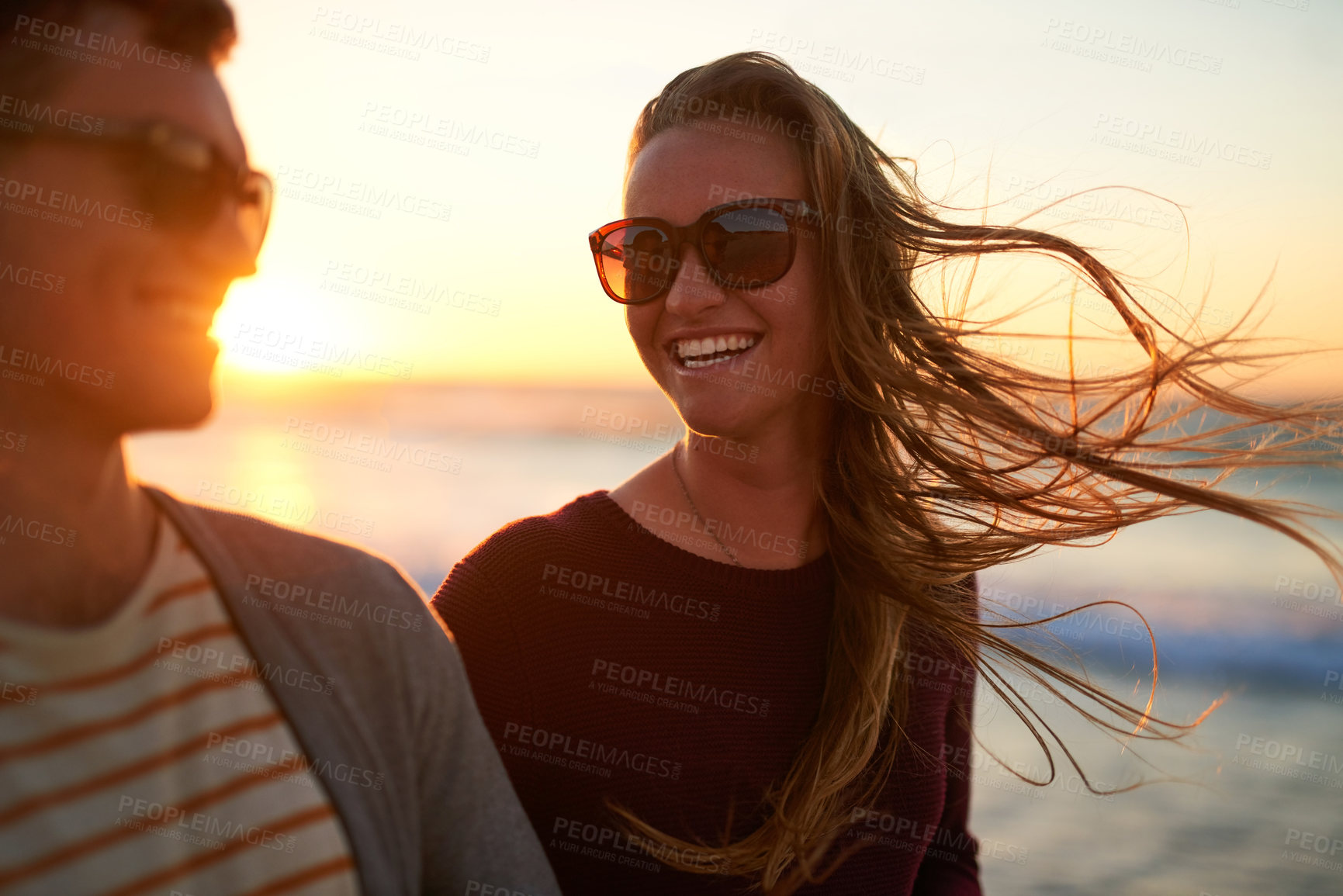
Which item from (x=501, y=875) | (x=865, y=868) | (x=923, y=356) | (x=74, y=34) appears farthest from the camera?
(x=923, y=356)

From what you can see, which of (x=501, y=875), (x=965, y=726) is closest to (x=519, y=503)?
(x=965, y=726)

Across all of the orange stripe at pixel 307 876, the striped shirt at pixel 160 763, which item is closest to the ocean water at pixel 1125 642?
the striped shirt at pixel 160 763

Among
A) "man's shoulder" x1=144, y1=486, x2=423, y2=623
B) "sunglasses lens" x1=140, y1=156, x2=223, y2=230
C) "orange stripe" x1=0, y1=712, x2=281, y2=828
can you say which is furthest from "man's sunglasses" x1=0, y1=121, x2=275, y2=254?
"orange stripe" x1=0, y1=712, x2=281, y2=828

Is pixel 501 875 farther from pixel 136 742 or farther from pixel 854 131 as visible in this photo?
pixel 854 131

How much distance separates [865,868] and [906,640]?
2.37 ft

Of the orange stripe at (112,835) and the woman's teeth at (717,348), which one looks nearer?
the orange stripe at (112,835)

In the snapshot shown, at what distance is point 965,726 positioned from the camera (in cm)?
297

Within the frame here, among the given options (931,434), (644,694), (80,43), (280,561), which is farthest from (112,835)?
(931,434)

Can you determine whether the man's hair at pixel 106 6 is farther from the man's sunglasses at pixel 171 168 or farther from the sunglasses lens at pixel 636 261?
Result: the sunglasses lens at pixel 636 261

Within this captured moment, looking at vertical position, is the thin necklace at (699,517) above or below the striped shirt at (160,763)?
above

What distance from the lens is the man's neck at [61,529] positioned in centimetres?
111

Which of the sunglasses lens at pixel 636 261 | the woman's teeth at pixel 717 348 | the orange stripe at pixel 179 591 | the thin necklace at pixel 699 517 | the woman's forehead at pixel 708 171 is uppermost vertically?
the woman's forehead at pixel 708 171

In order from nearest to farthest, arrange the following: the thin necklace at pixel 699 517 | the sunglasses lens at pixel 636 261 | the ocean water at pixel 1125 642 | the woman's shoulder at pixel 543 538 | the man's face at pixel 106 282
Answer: the man's face at pixel 106 282 < the woman's shoulder at pixel 543 538 < the sunglasses lens at pixel 636 261 < the thin necklace at pixel 699 517 < the ocean water at pixel 1125 642

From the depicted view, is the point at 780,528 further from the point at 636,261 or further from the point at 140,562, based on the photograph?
the point at 140,562
